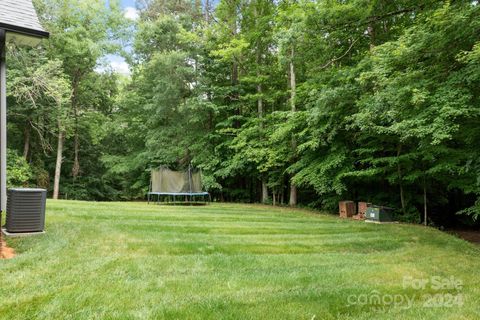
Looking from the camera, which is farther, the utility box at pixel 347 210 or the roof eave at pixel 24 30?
the utility box at pixel 347 210

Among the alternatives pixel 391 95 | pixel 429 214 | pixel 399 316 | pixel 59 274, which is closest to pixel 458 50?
pixel 391 95

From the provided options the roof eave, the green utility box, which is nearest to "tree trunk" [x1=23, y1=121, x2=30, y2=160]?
the roof eave

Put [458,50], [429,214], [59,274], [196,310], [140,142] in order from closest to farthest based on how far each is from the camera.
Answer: [196,310], [59,274], [458,50], [429,214], [140,142]

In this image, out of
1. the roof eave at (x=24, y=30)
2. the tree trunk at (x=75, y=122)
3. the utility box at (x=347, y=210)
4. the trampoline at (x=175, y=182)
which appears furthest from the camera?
the tree trunk at (x=75, y=122)

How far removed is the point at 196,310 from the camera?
2.89 m

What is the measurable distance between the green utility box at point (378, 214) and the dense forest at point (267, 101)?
3.64 feet

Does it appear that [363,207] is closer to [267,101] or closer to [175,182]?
[175,182]

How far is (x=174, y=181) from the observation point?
13672mm

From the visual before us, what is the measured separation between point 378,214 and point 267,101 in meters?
8.34

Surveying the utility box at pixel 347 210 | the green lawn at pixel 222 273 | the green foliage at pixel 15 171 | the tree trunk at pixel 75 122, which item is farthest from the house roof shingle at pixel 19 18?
the tree trunk at pixel 75 122

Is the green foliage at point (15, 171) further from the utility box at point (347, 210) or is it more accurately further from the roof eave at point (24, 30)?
the utility box at point (347, 210)

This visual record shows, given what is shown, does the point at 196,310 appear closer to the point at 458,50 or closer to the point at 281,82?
the point at 458,50

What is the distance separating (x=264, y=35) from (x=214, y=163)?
6625 mm

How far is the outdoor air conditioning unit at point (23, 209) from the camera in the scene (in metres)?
5.03
